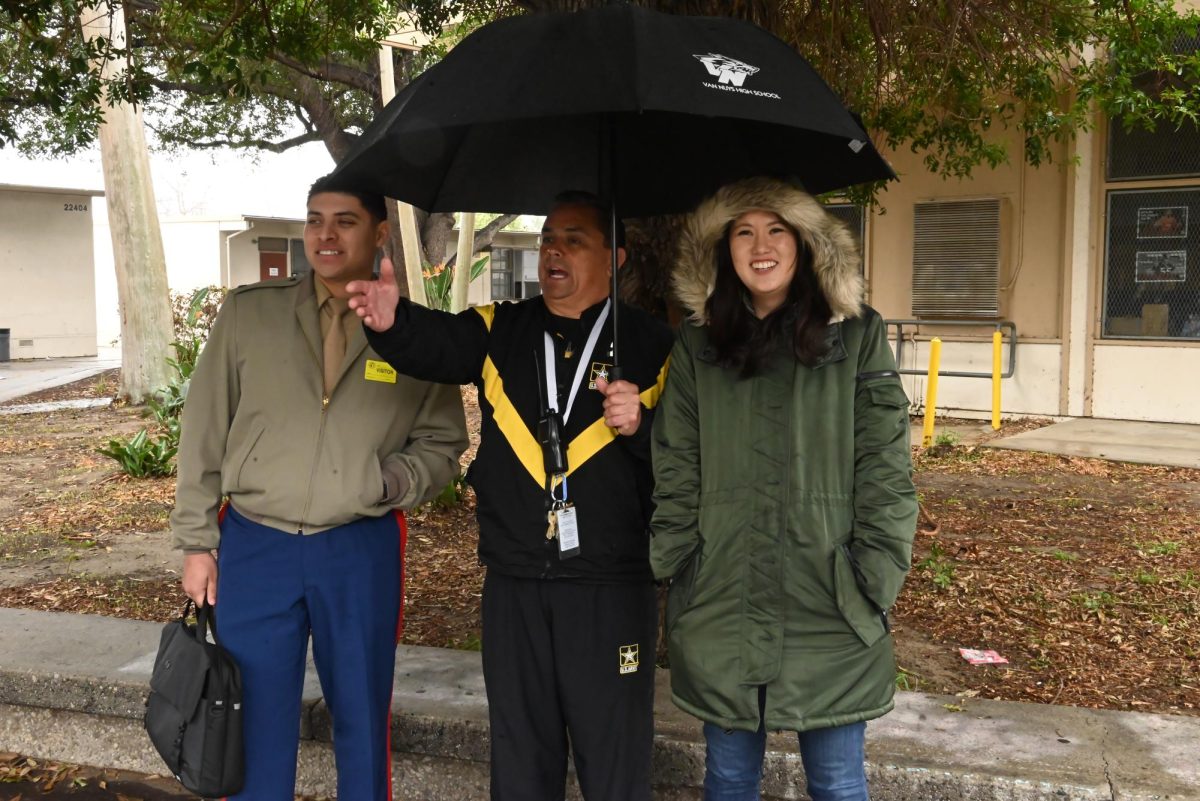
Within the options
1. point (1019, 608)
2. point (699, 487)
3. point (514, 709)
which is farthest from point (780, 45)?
point (1019, 608)

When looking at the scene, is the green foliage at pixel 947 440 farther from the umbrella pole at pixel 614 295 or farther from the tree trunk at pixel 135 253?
the tree trunk at pixel 135 253

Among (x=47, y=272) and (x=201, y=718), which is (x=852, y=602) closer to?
(x=201, y=718)

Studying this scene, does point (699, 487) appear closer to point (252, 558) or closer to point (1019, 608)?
point (252, 558)

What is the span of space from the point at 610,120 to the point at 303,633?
1.64m

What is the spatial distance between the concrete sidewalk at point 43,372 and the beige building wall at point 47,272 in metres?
0.63

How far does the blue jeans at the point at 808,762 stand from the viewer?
2.69m

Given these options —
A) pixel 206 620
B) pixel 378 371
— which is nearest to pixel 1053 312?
pixel 378 371

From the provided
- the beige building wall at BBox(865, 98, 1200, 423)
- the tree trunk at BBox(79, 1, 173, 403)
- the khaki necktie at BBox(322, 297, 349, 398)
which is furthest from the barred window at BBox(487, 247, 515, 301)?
the khaki necktie at BBox(322, 297, 349, 398)

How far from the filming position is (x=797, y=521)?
262cm

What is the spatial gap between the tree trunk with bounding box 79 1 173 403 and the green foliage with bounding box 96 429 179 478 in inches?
243

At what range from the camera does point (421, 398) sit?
3.18 m

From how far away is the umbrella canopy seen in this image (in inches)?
101

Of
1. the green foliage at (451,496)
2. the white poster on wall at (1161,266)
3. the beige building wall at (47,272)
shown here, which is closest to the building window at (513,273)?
the beige building wall at (47,272)

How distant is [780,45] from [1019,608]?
3.47 meters
